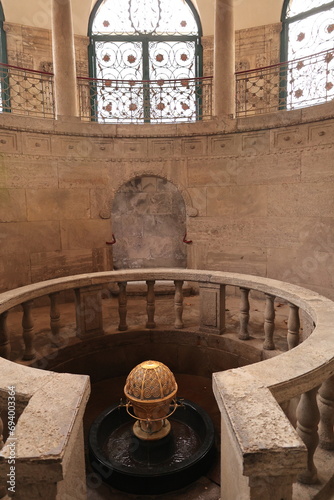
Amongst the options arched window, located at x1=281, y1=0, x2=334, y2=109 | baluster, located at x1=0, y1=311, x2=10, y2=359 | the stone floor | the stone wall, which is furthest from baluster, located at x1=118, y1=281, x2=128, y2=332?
the stone wall

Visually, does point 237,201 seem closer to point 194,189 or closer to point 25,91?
point 194,189

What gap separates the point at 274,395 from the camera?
71.9 inches

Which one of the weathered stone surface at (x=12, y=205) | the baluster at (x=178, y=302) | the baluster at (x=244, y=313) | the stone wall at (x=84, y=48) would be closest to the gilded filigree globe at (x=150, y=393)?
the baluster at (x=244, y=313)

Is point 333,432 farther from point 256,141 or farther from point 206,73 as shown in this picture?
point 206,73

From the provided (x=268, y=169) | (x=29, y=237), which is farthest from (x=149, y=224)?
(x=268, y=169)

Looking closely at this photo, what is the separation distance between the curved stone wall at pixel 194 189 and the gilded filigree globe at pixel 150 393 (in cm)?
443

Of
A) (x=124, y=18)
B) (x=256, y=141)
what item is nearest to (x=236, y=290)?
(x=256, y=141)

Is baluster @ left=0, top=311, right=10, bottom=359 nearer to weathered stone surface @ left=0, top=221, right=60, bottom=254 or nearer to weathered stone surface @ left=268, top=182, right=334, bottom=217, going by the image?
weathered stone surface @ left=0, top=221, right=60, bottom=254

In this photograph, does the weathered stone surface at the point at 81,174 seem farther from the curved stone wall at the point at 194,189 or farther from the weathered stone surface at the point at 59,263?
the weathered stone surface at the point at 59,263

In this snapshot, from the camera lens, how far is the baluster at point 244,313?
4.46 meters

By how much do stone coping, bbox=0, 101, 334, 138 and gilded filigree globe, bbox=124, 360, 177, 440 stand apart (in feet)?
17.9

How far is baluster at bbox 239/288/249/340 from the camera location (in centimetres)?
446

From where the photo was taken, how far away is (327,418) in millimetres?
2236

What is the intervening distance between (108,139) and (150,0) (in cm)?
517
